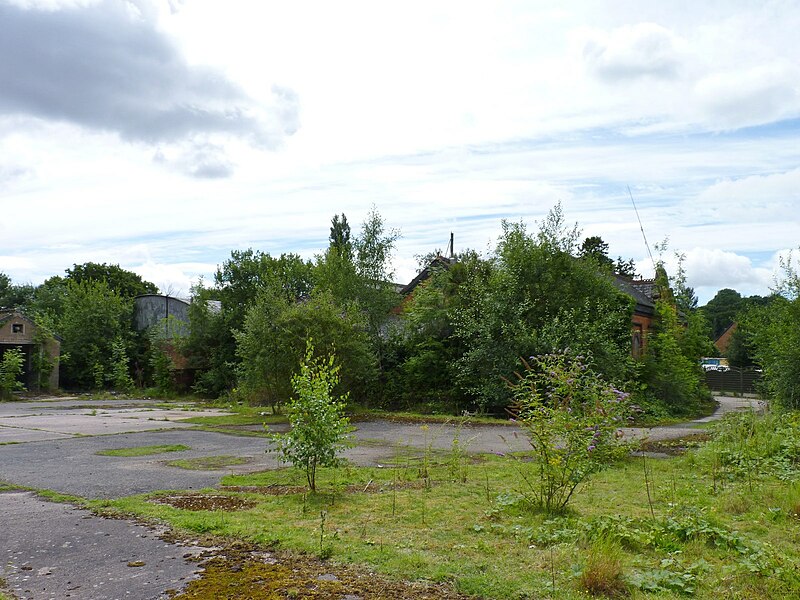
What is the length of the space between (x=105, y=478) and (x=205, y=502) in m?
→ 2.63

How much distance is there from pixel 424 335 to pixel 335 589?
62.6ft

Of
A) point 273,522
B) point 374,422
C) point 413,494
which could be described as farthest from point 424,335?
point 273,522

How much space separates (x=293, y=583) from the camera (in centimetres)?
455

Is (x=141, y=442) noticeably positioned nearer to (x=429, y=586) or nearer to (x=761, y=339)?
(x=429, y=586)

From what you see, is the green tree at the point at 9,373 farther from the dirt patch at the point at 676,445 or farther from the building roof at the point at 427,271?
the dirt patch at the point at 676,445

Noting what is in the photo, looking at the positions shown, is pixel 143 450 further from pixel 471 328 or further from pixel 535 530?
pixel 471 328

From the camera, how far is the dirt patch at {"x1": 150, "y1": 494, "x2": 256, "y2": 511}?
7168mm

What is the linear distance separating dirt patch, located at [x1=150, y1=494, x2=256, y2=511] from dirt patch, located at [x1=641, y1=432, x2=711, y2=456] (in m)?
7.10

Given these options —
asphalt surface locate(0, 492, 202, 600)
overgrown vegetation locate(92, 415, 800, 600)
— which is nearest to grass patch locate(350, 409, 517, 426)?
overgrown vegetation locate(92, 415, 800, 600)

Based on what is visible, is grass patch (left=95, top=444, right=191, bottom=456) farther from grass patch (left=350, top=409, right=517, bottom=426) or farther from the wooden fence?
the wooden fence

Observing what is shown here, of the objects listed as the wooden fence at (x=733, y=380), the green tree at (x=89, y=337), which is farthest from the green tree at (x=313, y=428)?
the wooden fence at (x=733, y=380)

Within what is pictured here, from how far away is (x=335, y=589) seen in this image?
444 centimetres

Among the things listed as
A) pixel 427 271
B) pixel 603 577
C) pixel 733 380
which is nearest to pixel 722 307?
pixel 733 380

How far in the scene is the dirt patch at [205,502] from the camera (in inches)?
282
